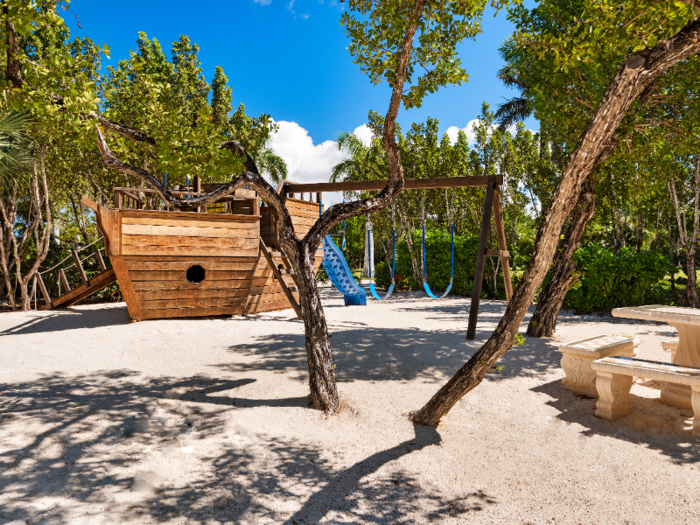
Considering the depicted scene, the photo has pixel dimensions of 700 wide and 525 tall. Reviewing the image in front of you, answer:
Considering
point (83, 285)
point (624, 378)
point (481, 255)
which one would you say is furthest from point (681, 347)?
point (83, 285)

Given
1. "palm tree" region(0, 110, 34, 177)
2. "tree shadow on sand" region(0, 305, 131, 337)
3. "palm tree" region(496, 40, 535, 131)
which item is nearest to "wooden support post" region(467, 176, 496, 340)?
"tree shadow on sand" region(0, 305, 131, 337)

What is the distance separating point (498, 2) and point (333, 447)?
4.76m

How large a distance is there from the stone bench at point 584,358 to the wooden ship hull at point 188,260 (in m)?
6.03

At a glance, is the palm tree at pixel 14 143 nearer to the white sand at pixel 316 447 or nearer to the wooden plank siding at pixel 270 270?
the white sand at pixel 316 447

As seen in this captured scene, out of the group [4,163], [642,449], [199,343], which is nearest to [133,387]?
[199,343]

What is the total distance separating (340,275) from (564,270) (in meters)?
7.57

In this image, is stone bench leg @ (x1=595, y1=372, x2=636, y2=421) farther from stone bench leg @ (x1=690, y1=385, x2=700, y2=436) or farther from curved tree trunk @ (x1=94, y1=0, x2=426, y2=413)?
curved tree trunk @ (x1=94, y1=0, x2=426, y2=413)

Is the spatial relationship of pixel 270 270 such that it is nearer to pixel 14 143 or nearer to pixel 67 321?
pixel 67 321

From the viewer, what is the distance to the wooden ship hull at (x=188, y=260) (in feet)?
28.3

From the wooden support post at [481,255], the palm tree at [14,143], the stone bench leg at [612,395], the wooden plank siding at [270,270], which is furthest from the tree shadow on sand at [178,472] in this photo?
the palm tree at [14,143]

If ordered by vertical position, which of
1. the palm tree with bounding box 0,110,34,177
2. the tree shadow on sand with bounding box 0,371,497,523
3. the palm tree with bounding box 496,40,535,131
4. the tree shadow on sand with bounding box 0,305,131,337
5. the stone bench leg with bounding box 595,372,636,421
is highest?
the palm tree with bounding box 496,40,535,131

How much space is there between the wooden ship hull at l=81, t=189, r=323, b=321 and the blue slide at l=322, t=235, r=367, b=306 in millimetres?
2970

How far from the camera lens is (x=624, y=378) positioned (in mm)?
4398

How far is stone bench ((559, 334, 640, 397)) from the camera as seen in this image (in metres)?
4.93
